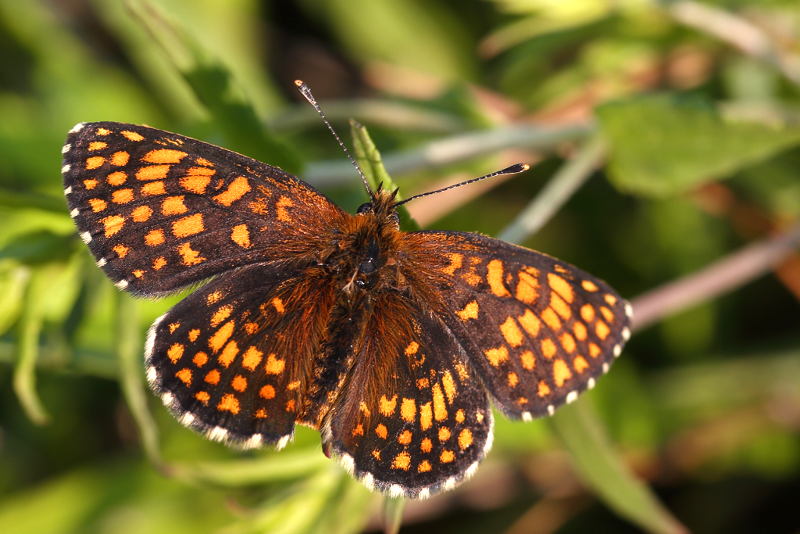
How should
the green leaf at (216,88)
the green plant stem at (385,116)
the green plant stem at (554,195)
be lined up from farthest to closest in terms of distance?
the green plant stem at (385,116) → the green plant stem at (554,195) → the green leaf at (216,88)

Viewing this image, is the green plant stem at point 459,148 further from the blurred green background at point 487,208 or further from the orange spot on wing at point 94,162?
the orange spot on wing at point 94,162

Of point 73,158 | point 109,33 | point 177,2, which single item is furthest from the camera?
point 109,33

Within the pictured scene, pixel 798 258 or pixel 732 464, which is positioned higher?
pixel 798 258

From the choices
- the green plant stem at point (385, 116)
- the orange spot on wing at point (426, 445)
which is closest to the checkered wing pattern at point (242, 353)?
the orange spot on wing at point (426, 445)

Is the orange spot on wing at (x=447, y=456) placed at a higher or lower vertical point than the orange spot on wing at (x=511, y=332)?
lower

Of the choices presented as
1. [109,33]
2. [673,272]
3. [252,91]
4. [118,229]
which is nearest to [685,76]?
[673,272]

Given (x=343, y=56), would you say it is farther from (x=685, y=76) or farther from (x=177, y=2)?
(x=685, y=76)

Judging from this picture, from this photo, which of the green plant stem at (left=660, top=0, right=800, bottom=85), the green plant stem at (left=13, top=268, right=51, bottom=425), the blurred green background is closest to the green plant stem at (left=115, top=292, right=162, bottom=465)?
the blurred green background
